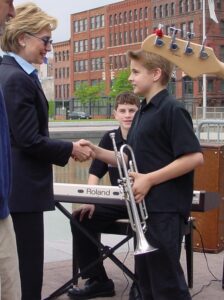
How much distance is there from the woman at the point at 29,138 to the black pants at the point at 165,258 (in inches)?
25.7

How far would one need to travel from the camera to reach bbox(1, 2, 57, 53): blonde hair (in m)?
3.98

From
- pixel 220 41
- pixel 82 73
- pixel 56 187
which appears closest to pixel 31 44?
pixel 56 187

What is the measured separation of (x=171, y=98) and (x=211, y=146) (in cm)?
283

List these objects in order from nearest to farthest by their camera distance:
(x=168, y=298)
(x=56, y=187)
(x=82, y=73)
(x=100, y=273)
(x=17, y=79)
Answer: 1. (x=17, y=79)
2. (x=168, y=298)
3. (x=56, y=187)
4. (x=100, y=273)
5. (x=82, y=73)

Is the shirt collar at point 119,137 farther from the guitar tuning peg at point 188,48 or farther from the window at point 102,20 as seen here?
the window at point 102,20

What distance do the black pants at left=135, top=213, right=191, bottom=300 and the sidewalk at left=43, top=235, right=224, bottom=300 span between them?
137 centimetres

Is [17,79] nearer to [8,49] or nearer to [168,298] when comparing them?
[8,49]

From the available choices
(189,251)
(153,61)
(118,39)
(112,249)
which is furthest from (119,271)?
(118,39)

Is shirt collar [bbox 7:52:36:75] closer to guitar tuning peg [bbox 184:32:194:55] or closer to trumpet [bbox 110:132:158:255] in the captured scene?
trumpet [bbox 110:132:158:255]

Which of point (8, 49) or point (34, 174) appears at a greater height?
point (8, 49)

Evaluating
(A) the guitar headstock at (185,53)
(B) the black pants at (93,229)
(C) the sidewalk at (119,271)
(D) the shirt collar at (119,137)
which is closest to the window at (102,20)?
(C) the sidewalk at (119,271)

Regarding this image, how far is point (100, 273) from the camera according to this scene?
5547mm

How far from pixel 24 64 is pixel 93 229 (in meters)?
1.85

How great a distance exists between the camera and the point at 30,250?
4.03 m
